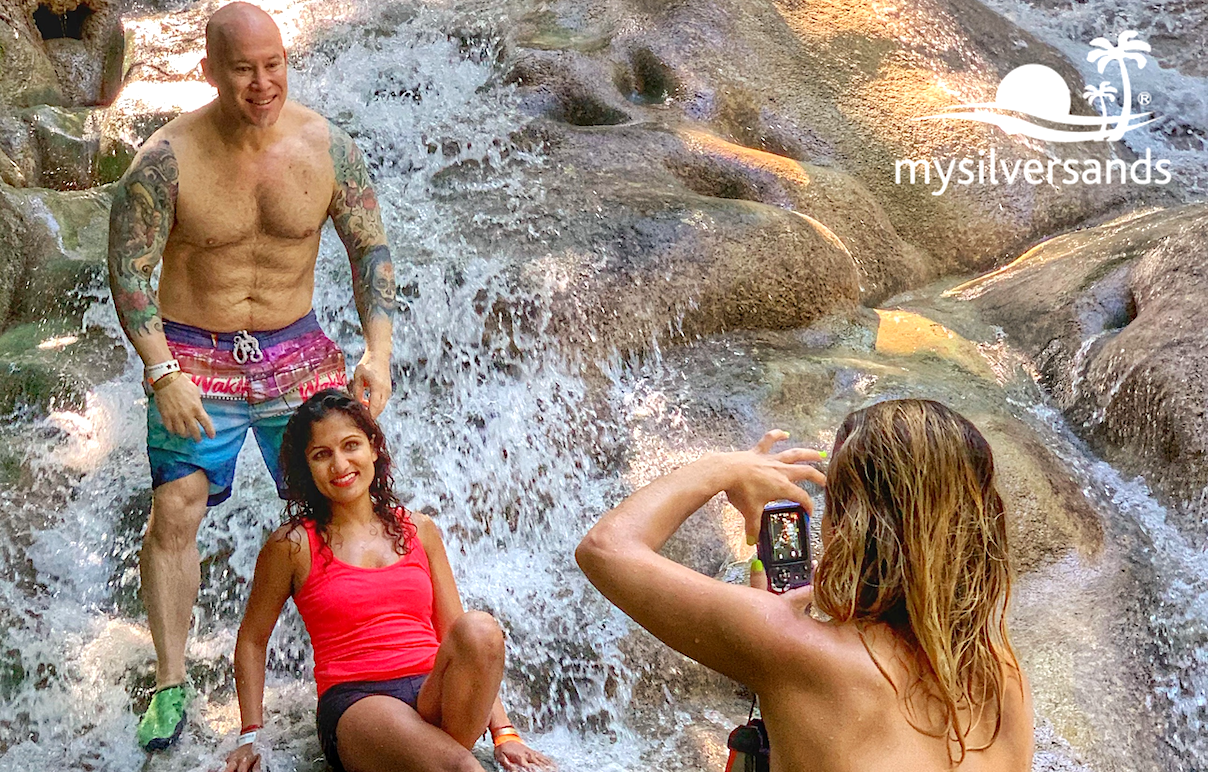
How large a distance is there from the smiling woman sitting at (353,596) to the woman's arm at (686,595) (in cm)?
109

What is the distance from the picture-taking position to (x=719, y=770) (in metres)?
3.92

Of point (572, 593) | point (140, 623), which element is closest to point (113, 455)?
point (140, 623)

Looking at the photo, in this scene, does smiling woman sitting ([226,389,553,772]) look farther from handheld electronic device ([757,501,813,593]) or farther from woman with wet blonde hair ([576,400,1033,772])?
woman with wet blonde hair ([576,400,1033,772])

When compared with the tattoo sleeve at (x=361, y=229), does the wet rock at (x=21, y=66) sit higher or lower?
lower

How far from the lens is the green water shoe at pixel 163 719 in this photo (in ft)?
11.7

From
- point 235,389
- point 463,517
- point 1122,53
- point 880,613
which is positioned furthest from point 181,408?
point 1122,53

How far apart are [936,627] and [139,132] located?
604cm

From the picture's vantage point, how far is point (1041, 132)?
818cm

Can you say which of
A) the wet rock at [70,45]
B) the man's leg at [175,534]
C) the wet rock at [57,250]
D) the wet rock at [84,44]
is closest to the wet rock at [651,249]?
the wet rock at [57,250]

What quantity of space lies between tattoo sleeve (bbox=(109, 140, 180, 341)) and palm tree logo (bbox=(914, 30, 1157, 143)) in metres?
5.77

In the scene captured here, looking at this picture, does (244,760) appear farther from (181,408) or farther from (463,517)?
(463,517)

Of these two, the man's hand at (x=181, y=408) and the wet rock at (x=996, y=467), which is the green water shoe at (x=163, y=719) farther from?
the wet rock at (x=996, y=467)

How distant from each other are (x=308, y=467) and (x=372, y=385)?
1.09 ft

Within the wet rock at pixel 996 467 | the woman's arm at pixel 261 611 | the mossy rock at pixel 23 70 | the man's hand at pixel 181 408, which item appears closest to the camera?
the woman's arm at pixel 261 611
